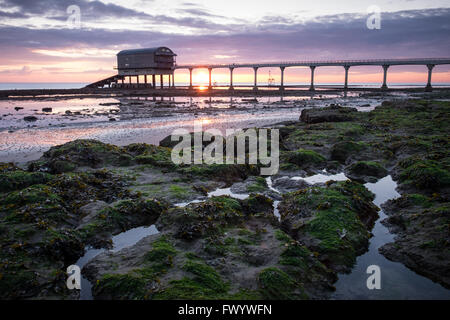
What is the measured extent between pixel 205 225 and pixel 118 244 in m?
1.96

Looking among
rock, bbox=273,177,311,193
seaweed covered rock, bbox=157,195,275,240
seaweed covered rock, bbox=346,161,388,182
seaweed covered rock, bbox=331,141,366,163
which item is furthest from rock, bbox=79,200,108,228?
seaweed covered rock, bbox=331,141,366,163

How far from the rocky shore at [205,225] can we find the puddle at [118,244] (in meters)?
0.12

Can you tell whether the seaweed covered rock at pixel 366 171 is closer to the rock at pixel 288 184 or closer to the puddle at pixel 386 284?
the rock at pixel 288 184

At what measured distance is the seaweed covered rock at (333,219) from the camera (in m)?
6.39

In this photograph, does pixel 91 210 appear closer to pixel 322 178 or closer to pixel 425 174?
pixel 322 178

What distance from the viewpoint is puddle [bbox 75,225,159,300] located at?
5352 mm

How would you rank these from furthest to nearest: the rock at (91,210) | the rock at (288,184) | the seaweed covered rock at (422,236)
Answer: the rock at (288,184), the rock at (91,210), the seaweed covered rock at (422,236)

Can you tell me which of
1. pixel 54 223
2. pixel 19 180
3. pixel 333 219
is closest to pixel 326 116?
pixel 333 219

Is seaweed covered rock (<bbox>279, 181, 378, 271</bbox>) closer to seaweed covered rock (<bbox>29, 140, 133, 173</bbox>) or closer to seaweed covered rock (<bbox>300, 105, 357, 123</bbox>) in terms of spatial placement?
seaweed covered rock (<bbox>29, 140, 133, 173</bbox>)

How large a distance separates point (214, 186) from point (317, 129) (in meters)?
10.3

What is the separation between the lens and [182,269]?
558 centimetres

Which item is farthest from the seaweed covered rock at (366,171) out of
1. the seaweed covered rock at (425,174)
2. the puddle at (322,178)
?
the seaweed covered rock at (425,174)
